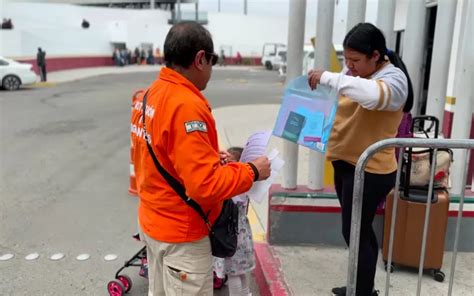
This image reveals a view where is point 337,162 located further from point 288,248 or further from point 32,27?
point 32,27

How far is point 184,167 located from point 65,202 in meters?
4.12

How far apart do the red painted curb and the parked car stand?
1699 centimetres

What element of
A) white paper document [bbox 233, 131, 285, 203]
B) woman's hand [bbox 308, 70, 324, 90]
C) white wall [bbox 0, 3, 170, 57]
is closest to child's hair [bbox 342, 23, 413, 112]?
woman's hand [bbox 308, 70, 324, 90]

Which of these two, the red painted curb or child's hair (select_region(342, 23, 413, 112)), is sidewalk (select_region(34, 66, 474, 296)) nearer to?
the red painted curb

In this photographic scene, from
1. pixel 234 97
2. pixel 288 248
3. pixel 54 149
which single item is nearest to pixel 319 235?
pixel 288 248

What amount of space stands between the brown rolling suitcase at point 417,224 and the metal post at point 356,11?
3.22 ft

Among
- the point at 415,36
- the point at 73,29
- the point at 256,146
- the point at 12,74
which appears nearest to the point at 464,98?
the point at 415,36

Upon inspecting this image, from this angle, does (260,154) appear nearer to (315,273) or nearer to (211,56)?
(211,56)

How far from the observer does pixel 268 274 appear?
11.4 feet

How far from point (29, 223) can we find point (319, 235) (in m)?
3.07

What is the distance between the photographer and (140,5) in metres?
67.9

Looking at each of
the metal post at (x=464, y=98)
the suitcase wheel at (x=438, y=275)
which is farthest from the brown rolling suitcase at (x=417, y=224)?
the metal post at (x=464, y=98)

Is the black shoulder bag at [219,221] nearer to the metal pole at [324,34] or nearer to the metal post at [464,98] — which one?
the metal pole at [324,34]

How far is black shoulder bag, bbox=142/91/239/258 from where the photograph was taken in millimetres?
2068
